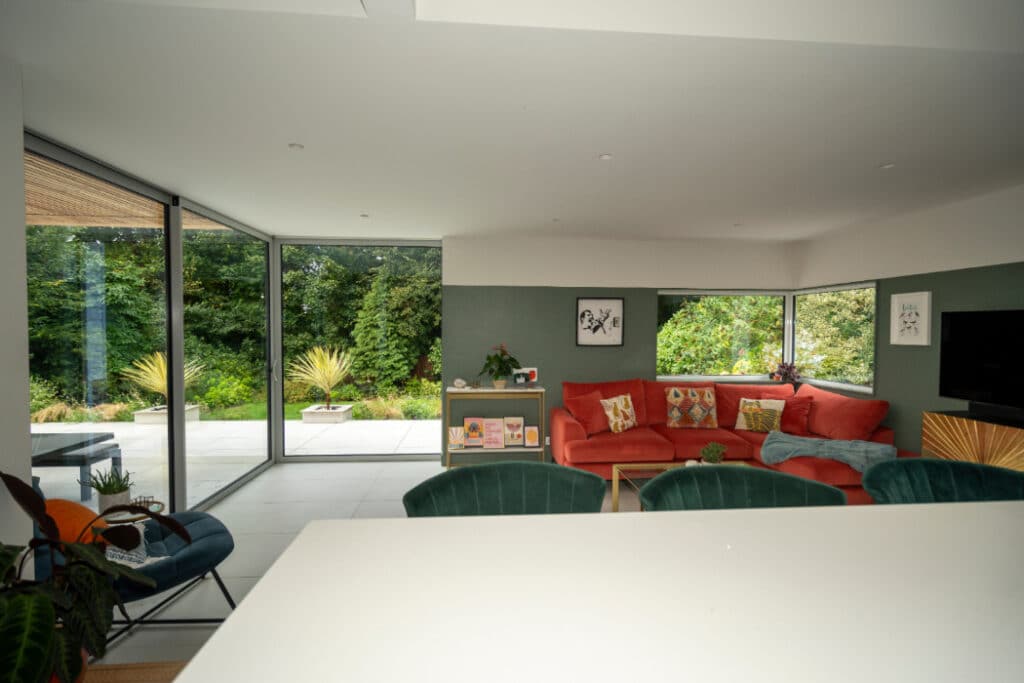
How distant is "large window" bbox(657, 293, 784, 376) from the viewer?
18.2 ft

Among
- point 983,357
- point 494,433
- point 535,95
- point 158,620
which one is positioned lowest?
point 158,620

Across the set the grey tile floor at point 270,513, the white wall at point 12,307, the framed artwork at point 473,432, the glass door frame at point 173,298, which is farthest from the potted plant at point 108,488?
the framed artwork at point 473,432

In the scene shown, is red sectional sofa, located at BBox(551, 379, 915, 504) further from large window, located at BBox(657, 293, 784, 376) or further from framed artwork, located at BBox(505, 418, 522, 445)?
large window, located at BBox(657, 293, 784, 376)

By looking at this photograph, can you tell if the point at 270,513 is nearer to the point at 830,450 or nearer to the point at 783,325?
the point at 830,450

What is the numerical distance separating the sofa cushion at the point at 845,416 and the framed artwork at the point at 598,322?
6.45ft

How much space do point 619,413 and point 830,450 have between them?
1.71m

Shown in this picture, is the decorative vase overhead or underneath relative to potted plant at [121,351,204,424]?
underneath

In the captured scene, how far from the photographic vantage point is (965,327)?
3.54 meters

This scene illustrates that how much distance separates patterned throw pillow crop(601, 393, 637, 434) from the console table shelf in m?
0.65

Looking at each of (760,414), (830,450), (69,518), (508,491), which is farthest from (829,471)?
(69,518)

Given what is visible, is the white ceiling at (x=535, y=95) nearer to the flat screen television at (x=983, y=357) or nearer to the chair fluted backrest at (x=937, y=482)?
the flat screen television at (x=983, y=357)

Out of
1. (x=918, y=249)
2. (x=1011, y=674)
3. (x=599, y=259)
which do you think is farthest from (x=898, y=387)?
(x=1011, y=674)

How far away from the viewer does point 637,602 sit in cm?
71

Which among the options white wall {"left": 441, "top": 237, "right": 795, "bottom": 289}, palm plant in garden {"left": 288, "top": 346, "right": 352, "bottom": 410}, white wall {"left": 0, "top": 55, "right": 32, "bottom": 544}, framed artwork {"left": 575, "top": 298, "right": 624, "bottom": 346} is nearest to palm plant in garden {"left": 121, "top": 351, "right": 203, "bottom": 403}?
white wall {"left": 0, "top": 55, "right": 32, "bottom": 544}
